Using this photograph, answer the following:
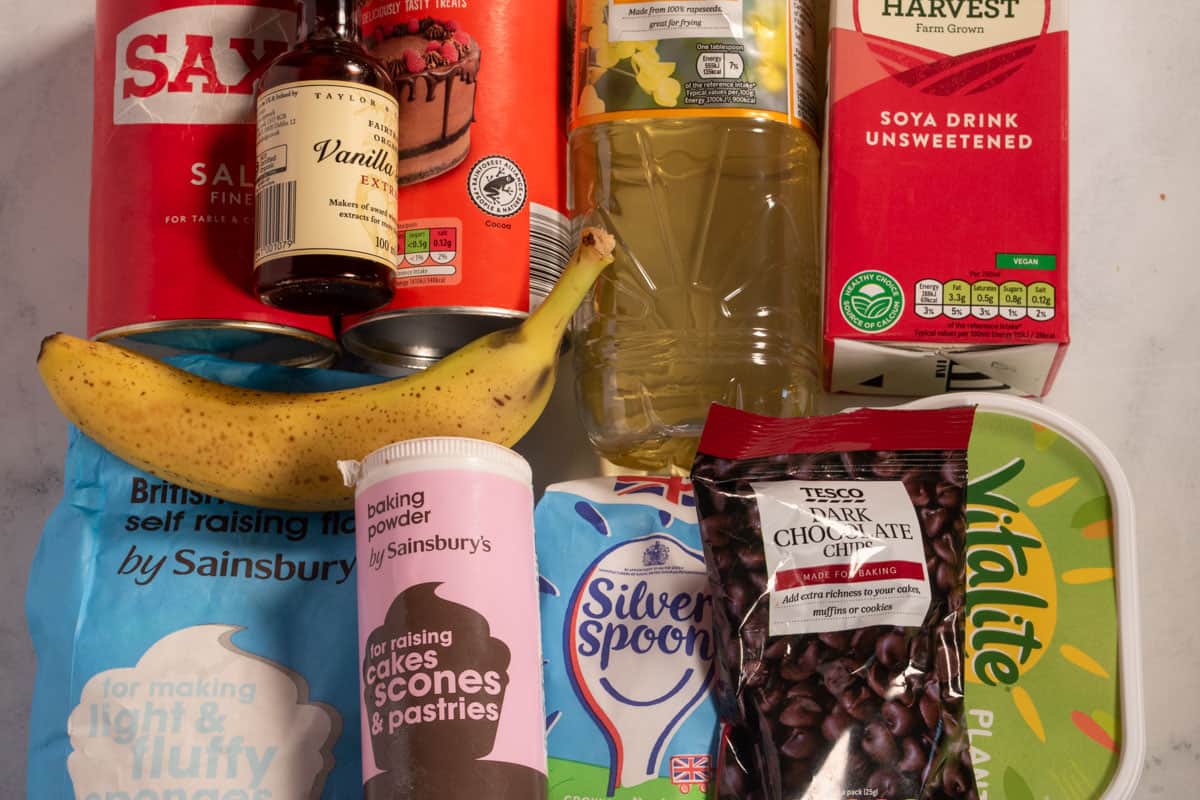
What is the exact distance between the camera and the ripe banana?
0.85 metres

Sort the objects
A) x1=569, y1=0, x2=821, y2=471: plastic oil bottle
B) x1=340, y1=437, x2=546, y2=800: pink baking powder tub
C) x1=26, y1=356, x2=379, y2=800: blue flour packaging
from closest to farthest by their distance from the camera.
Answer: x1=340, y1=437, x2=546, y2=800: pink baking powder tub → x1=26, y1=356, x2=379, y2=800: blue flour packaging → x1=569, y1=0, x2=821, y2=471: plastic oil bottle

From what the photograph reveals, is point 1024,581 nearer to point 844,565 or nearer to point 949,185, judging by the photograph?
point 844,565

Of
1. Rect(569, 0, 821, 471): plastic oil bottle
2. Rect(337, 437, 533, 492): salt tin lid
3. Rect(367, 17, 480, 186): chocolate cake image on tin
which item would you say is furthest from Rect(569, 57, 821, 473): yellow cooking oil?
Rect(337, 437, 533, 492): salt tin lid

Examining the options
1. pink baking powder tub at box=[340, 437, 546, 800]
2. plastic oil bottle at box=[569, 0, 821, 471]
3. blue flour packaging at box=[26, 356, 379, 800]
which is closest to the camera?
pink baking powder tub at box=[340, 437, 546, 800]

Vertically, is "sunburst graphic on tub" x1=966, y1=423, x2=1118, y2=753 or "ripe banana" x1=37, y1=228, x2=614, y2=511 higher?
"ripe banana" x1=37, y1=228, x2=614, y2=511

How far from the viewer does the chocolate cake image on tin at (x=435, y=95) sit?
3.01 ft

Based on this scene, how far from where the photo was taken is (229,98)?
0.90 meters

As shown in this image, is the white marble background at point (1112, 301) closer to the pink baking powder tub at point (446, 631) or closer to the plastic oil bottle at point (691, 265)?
the plastic oil bottle at point (691, 265)

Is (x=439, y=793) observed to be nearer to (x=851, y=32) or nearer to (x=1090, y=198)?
(x=851, y=32)

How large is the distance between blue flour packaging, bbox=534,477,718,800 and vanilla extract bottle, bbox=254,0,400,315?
25 centimetres

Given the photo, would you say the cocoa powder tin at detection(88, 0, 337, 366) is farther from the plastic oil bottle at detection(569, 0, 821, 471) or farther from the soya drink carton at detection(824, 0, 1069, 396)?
the soya drink carton at detection(824, 0, 1069, 396)

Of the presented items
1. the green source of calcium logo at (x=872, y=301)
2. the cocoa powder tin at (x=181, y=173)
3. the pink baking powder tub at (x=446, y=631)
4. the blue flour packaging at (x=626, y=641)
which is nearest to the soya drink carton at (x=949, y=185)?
the green source of calcium logo at (x=872, y=301)

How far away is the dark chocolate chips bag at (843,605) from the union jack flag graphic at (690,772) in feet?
0.06

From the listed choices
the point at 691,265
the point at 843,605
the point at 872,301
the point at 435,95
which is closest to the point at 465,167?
the point at 435,95
